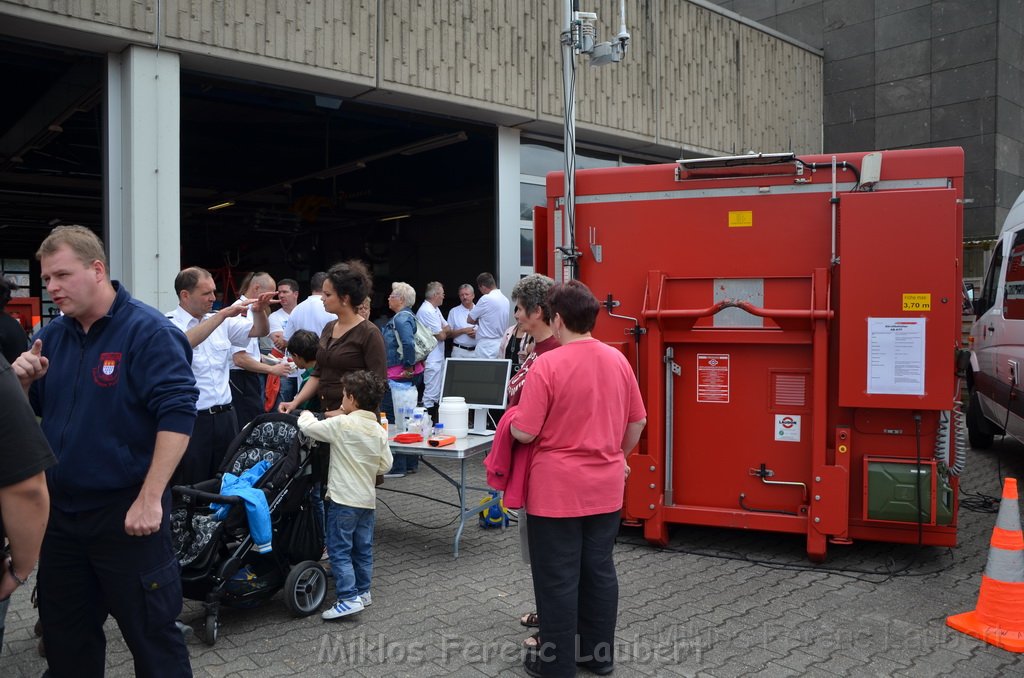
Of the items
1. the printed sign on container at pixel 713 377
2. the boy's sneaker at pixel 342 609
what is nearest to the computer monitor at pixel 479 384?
the printed sign on container at pixel 713 377

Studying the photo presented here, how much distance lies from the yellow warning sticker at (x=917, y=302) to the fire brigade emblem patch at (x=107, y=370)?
4382 millimetres

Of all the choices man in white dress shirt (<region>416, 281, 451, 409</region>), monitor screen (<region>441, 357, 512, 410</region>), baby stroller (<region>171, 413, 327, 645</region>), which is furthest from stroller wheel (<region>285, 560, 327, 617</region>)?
man in white dress shirt (<region>416, 281, 451, 409</region>)

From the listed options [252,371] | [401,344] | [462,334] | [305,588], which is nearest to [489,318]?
[462,334]

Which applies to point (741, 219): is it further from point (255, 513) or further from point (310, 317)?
point (310, 317)

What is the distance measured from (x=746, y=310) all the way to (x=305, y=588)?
3.20 meters

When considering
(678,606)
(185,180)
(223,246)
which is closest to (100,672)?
(678,606)

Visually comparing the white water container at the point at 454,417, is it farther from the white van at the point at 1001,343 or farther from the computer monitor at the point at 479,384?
the white van at the point at 1001,343

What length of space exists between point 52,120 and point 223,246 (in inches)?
487

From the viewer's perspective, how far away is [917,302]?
15.7 feet

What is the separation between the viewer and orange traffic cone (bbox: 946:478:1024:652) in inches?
157

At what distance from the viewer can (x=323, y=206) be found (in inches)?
635

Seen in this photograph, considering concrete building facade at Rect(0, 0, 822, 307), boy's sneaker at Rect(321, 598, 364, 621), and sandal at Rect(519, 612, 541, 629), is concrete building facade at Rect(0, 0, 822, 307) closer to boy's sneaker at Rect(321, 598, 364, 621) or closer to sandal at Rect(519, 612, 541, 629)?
boy's sneaker at Rect(321, 598, 364, 621)

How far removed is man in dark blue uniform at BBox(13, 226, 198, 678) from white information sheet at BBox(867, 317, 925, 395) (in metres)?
4.01

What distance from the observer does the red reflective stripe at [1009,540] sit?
4094 mm
